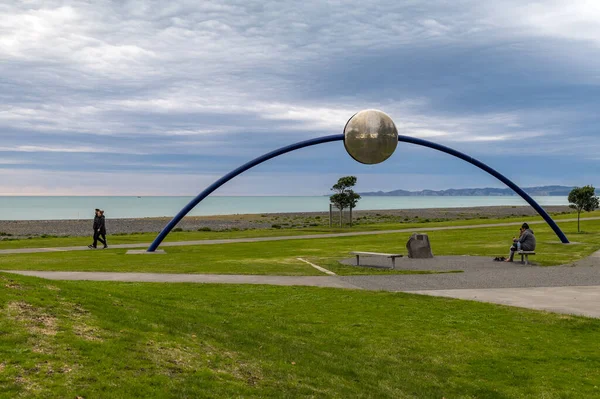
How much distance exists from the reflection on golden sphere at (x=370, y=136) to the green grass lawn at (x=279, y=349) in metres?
10.6

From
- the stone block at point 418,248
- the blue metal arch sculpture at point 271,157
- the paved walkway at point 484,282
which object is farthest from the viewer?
the blue metal arch sculpture at point 271,157

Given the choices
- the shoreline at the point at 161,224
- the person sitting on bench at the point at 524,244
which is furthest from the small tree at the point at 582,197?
the shoreline at the point at 161,224

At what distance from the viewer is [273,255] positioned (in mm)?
24438

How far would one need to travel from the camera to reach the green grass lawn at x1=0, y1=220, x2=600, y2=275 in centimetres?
1905

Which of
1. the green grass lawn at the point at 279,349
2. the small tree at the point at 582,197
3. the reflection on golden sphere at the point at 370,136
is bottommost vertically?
the green grass lawn at the point at 279,349

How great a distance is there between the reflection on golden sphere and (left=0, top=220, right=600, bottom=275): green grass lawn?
4.46 metres

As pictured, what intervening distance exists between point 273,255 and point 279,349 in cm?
1592

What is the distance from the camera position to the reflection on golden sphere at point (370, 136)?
71.7 feet

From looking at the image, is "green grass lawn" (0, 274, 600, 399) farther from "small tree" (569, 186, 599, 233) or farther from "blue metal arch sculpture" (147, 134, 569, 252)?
"small tree" (569, 186, 599, 233)

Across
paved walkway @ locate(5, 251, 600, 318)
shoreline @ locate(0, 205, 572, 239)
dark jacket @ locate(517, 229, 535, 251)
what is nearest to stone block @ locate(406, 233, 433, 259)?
paved walkway @ locate(5, 251, 600, 318)

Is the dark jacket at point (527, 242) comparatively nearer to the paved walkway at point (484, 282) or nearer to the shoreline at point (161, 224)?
the paved walkway at point (484, 282)

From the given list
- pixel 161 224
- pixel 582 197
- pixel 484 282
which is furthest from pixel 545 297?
pixel 161 224

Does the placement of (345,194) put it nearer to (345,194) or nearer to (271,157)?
(345,194)

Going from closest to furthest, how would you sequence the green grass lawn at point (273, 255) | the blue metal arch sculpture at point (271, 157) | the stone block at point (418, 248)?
the green grass lawn at point (273, 255) → the stone block at point (418, 248) → the blue metal arch sculpture at point (271, 157)
